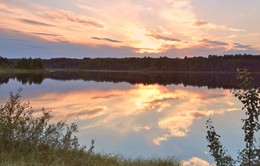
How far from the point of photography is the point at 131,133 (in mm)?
19375

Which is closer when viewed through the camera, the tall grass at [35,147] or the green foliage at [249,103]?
the green foliage at [249,103]

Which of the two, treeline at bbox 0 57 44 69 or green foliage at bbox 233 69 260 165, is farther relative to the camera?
treeline at bbox 0 57 44 69

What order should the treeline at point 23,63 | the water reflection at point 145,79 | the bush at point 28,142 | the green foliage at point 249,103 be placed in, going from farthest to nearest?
the treeline at point 23,63, the water reflection at point 145,79, the bush at point 28,142, the green foliage at point 249,103

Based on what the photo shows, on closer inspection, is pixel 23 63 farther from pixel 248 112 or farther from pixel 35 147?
pixel 248 112

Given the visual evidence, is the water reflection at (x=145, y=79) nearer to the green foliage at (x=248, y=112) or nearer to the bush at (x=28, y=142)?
the bush at (x=28, y=142)

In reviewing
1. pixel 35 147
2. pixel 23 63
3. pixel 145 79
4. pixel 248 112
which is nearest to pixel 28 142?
pixel 35 147

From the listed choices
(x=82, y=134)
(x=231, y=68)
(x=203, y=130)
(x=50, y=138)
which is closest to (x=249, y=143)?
(x=50, y=138)

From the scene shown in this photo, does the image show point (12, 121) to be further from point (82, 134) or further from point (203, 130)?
point (203, 130)

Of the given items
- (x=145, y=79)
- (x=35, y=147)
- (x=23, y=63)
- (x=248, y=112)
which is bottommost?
(x=145, y=79)

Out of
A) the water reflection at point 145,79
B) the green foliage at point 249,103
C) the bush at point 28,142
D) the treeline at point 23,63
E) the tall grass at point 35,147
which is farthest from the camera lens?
the treeline at point 23,63

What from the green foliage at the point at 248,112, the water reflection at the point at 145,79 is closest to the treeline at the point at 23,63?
the water reflection at the point at 145,79

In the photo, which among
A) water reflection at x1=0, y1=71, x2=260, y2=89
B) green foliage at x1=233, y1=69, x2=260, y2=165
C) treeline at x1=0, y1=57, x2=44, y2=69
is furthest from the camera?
treeline at x1=0, y1=57, x2=44, y2=69

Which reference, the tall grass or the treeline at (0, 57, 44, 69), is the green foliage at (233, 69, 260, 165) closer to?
the tall grass

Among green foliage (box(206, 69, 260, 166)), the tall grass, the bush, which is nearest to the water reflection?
the tall grass
